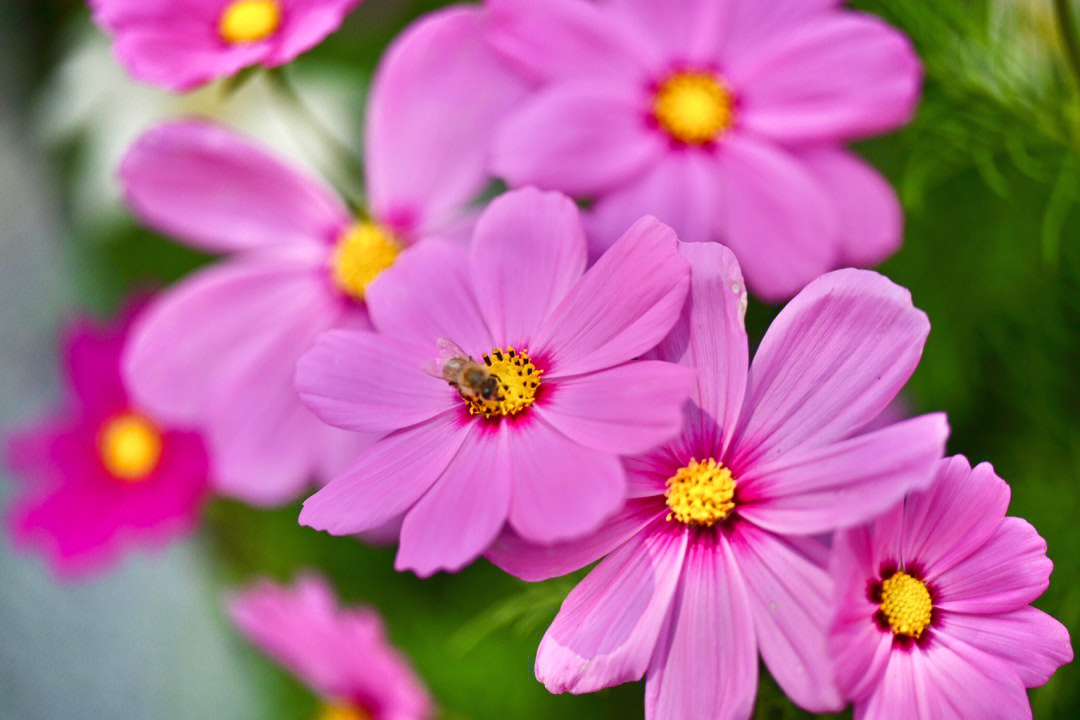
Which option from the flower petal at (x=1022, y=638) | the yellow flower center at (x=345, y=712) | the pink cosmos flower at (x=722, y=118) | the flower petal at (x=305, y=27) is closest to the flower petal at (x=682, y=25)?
the pink cosmos flower at (x=722, y=118)

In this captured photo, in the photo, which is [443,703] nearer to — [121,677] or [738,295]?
[121,677]

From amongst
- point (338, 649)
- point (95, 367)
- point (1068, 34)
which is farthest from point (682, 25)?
point (95, 367)

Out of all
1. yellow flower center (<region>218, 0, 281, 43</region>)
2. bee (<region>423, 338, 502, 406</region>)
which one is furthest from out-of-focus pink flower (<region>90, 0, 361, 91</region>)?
bee (<region>423, 338, 502, 406</region>)

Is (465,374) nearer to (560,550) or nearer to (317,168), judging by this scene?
(560,550)

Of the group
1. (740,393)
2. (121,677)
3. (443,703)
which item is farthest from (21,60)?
(740,393)

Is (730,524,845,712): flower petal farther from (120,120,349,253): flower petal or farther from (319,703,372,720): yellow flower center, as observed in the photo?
(319,703,372,720): yellow flower center

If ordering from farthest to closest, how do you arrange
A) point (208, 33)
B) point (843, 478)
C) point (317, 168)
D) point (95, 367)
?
1. point (95, 367)
2. point (317, 168)
3. point (208, 33)
4. point (843, 478)

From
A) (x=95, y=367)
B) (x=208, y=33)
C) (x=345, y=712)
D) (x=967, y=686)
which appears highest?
(x=208, y=33)
